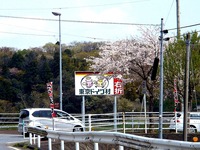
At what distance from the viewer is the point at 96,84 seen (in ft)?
129

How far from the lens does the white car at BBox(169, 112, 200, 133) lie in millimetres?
32463

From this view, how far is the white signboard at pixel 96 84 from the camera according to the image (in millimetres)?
38906

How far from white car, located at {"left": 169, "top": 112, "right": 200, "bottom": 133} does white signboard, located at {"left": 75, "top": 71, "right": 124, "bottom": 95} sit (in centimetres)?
679

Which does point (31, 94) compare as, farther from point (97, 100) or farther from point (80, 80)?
point (80, 80)

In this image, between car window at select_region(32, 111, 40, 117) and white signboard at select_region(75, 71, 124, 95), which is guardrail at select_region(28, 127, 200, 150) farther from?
white signboard at select_region(75, 71, 124, 95)

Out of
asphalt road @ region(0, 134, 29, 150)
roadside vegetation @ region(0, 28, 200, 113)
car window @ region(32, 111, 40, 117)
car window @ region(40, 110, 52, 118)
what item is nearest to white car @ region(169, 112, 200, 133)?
roadside vegetation @ region(0, 28, 200, 113)

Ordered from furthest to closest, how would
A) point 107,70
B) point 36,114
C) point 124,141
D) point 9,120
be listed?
point 9,120 → point 107,70 → point 36,114 → point 124,141

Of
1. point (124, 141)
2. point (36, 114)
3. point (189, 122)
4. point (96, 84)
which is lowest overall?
point (189, 122)

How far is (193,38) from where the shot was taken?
129 ft

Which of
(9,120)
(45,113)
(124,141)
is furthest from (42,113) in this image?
(124,141)

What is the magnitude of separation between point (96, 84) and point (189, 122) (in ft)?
29.7

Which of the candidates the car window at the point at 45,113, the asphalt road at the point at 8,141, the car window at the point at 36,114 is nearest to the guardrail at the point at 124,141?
the asphalt road at the point at 8,141

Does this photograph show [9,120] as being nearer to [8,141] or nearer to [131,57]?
[131,57]

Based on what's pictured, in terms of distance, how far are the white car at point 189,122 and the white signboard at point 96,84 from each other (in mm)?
6791
